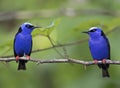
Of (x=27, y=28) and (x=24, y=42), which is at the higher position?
(x=27, y=28)

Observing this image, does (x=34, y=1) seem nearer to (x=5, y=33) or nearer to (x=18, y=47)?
(x=5, y=33)

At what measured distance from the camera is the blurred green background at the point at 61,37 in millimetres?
5879

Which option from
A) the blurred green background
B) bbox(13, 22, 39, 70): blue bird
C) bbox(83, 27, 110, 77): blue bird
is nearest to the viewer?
bbox(13, 22, 39, 70): blue bird

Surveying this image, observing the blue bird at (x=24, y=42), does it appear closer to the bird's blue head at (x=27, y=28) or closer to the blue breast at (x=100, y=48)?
the bird's blue head at (x=27, y=28)

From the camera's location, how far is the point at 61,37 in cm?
594

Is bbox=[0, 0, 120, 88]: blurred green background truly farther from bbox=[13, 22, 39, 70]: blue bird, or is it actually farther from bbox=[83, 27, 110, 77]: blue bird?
bbox=[13, 22, 39, 70]: blue bird

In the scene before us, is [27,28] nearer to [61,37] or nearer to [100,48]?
[100,48]

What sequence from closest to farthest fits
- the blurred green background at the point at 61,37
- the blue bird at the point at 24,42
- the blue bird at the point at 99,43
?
the blue bird at the point at 24,42
the blue bird at the point at 99,43
the blurred green background at the point at 61,37

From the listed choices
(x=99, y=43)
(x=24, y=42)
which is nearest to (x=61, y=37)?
(x=99, y=43)

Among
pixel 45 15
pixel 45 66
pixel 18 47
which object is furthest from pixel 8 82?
pixel 18 47

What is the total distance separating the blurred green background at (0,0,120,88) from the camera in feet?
19.3

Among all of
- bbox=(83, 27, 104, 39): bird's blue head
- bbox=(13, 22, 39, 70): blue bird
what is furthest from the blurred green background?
bbox=(13, 22, 39, 70): blue bird

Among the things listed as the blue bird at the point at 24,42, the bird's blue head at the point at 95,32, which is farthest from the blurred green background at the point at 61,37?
the blue bird at the point at 24,42

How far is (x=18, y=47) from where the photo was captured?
4.58 m
